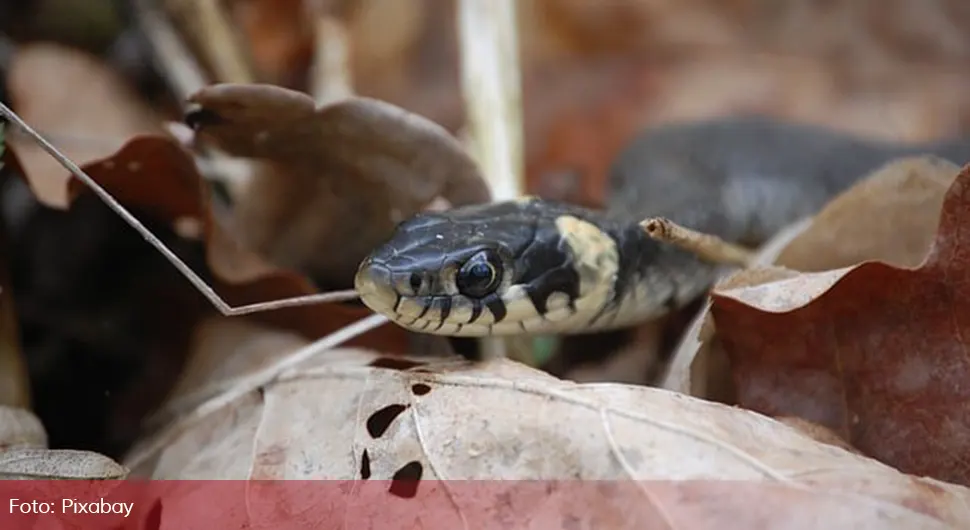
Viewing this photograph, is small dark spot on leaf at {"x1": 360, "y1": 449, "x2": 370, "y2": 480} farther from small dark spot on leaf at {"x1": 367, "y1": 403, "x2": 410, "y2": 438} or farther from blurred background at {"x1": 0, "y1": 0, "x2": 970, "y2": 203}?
blurred background at {"x1": 0, "y1": 0, "x2": 970, "y2": 203}

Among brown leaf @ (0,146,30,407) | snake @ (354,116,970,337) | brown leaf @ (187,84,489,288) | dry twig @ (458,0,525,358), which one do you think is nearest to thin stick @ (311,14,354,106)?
dry twig @ (458,0,525,358)

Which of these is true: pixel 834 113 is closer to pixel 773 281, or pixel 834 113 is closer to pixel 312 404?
pixel 773 281

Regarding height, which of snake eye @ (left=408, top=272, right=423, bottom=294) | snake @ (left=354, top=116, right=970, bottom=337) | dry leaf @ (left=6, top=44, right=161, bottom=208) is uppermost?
dry leaf @ (left=6, top=44, right=161, bottom=208)

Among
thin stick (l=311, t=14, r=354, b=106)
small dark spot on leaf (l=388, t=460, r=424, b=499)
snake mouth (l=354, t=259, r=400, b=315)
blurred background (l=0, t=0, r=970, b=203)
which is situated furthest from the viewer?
blurred background (l=0, t=0, r=970, b=203)

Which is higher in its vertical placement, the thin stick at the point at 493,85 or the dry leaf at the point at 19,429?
the thin stick at the point at 493,85

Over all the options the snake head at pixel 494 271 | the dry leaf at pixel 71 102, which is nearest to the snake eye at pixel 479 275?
the snake head at pixel 494 271

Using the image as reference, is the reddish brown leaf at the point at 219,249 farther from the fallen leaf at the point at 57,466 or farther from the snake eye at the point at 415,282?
the fallen leaf at the point at 57,466
